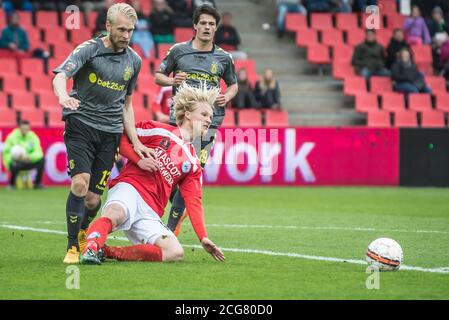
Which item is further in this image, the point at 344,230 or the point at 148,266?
the point at 344,230

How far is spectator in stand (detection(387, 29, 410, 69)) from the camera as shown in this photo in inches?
964

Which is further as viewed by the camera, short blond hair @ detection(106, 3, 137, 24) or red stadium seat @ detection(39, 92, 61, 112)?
red stadium seat @ detection(39, 92, 61, 112)

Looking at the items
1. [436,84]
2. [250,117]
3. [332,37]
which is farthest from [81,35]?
[436,84]

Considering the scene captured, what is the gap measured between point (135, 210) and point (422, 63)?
18514mm

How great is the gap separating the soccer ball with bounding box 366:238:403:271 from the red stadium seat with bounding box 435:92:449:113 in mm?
16193

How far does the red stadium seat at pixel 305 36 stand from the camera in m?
25.7

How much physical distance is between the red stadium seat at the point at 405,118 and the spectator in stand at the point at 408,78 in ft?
2.80

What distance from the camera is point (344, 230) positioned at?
475 inches

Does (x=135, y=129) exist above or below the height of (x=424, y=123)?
below

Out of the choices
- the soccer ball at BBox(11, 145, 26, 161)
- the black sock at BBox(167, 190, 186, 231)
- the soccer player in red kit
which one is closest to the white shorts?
the soccer player in red kit

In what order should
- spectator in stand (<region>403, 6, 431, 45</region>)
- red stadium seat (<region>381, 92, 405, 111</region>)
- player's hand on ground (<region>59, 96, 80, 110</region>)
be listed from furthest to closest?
spectator in stand (<region>403, 6, 431, 45</region>) < red stadium seat (<region>381, 92, 405, 111</region>) < player's hand on ground (<region>59, 96, 80, 110</region>)

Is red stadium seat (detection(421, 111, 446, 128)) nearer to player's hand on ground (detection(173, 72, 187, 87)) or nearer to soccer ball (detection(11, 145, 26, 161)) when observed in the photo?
soccer ball (detection(11, 145, 26, 161))
